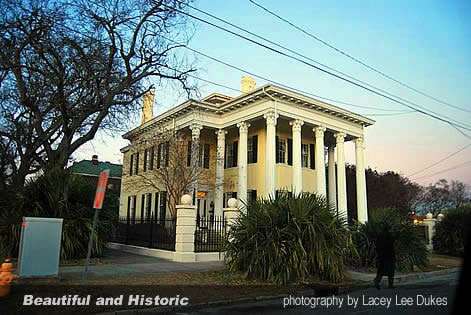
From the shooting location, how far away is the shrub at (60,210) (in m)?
14.1

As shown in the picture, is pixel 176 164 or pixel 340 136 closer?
pixel 176 164

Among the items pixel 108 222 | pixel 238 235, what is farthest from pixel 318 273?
pixel 108 222

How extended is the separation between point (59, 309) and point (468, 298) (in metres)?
6.74

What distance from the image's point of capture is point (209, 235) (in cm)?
1659

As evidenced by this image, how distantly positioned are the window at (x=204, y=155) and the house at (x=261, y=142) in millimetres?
74

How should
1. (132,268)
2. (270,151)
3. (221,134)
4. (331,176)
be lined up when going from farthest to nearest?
(331,176)
(221,134)
(270,151)
(132,268)

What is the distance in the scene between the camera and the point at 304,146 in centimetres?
2998

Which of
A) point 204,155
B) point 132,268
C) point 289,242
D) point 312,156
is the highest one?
point 312,156

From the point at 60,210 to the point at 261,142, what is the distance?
15.9 meters

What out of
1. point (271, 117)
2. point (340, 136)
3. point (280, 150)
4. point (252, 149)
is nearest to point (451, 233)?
point (340, 136)

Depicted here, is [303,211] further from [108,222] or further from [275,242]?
[108,222]

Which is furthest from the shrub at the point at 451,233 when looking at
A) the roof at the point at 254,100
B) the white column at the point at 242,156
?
the white column at the point at 242,156

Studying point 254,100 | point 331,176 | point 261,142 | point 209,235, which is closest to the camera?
point 209,235

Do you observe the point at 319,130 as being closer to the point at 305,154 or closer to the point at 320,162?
the point at 320,162
